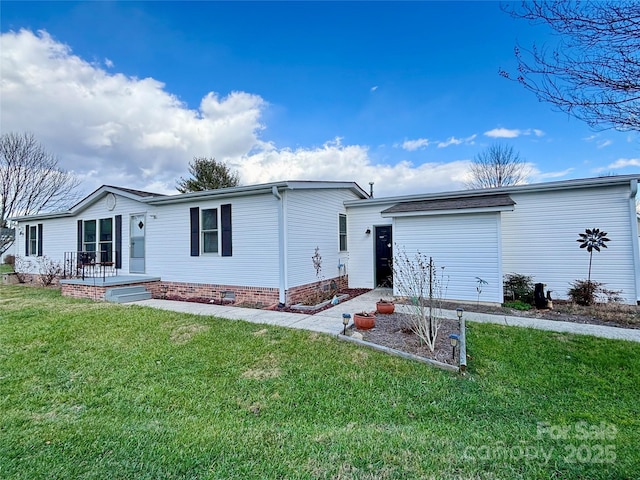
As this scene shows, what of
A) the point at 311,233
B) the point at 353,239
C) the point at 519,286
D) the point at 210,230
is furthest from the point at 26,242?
the point at 519,286

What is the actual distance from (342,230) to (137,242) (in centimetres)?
728

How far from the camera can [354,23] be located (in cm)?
898

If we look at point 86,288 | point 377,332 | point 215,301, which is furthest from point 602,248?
point 86,288

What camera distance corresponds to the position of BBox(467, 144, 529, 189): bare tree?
64.7ft

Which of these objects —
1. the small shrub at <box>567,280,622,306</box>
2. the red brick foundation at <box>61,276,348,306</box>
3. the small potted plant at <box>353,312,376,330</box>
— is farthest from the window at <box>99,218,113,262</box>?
the small shrub at <box>567,280,622,306</box>

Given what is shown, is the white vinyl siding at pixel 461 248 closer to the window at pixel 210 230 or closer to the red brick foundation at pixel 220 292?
the red brick foundation at pixel 220 292

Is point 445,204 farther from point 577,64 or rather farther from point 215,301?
point 215,301

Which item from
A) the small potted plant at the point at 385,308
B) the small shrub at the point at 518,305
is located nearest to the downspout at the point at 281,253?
the small potted plant at the point at 385,308

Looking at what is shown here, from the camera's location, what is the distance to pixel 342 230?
10734mm

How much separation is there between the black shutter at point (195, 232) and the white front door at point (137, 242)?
2.42m

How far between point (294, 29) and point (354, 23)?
6.01ft

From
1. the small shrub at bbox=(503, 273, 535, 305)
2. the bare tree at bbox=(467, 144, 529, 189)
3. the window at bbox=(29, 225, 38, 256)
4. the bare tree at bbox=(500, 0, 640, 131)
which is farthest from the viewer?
the bare tree at bbox=(467, 144, 529, 189)

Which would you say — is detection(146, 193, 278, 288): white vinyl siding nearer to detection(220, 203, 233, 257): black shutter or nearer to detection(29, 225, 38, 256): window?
detection(220, 203, 233, 257): black shutter

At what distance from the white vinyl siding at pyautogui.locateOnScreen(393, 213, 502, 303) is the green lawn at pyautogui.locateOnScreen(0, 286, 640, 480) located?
2606mm
